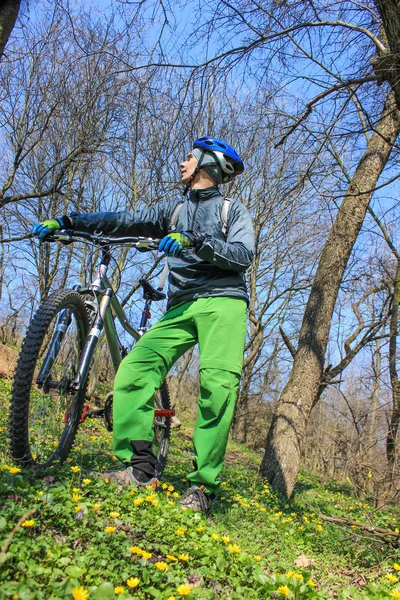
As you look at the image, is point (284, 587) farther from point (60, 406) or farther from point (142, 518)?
point (60, 406)

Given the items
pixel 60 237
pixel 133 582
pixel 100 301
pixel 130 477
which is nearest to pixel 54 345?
pixel 100 301

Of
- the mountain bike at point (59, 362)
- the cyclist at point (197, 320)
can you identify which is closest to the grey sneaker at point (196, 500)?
the cyclist at point (197, 320)

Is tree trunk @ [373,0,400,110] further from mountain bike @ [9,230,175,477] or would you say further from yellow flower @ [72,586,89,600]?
yellow flower @ [72,586,89,600]

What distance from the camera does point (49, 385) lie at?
A: 2477 millimetres

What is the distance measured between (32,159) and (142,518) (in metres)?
8.77

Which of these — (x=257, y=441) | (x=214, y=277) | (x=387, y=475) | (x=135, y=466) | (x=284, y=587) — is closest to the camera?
(x=284, y=587)

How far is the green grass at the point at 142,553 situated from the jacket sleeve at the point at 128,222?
4.77 feet

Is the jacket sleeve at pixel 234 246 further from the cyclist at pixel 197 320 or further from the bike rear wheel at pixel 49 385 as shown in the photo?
the bike rear wheel at pixel 49 385

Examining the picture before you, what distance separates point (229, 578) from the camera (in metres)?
1.74

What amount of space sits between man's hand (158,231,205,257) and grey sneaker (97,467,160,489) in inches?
46.5

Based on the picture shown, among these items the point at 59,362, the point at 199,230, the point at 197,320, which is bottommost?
the point at 59,362

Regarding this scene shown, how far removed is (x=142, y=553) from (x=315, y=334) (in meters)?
3.86

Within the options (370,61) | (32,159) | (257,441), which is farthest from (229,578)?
(257,441)

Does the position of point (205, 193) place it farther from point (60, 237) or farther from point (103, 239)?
point (60, 237)
